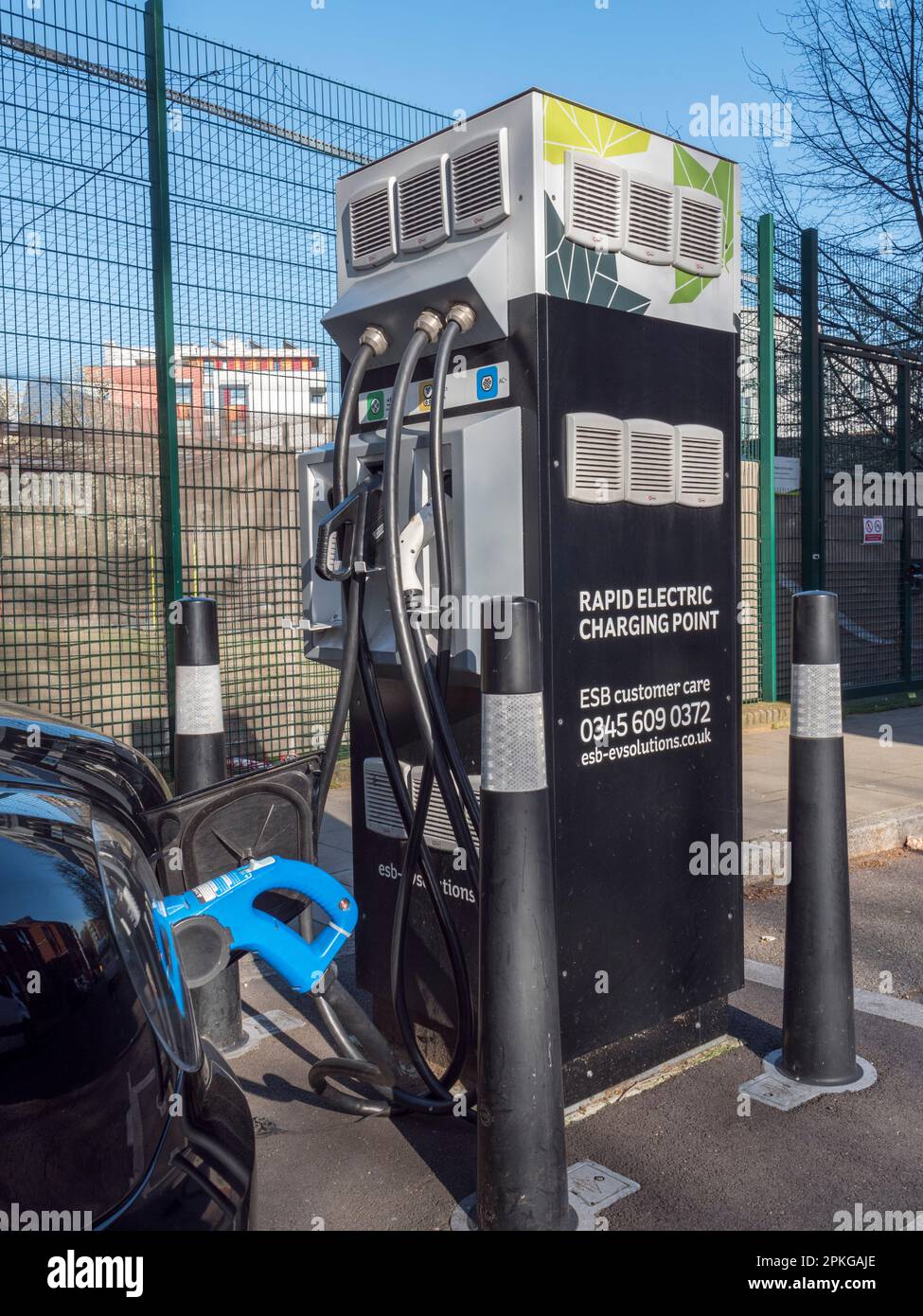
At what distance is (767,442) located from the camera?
9.93 metres

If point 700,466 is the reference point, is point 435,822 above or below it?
below

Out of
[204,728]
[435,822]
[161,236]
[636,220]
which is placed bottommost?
[435,822]

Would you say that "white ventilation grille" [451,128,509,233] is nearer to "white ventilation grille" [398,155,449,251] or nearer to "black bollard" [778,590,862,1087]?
"white ventilation grille" [398,155,449,251]

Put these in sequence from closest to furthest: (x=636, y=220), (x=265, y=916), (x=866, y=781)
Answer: (x=265, y=916) < (x=636, y=220) < (x=866, y=781)

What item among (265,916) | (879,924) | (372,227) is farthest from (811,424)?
(265,916)

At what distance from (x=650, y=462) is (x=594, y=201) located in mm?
697

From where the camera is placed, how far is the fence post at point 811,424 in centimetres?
1019

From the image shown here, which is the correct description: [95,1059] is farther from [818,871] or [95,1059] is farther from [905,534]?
[905,534]

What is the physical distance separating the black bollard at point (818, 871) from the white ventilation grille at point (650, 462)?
1.65 feet

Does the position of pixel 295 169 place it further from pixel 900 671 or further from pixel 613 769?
pixel 900 671

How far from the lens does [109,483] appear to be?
634 cm

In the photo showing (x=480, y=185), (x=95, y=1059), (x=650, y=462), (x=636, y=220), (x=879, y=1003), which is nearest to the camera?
(x=95, y=1059)

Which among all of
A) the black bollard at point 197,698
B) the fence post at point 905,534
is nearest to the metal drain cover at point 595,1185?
the black bollard at point 197,698
